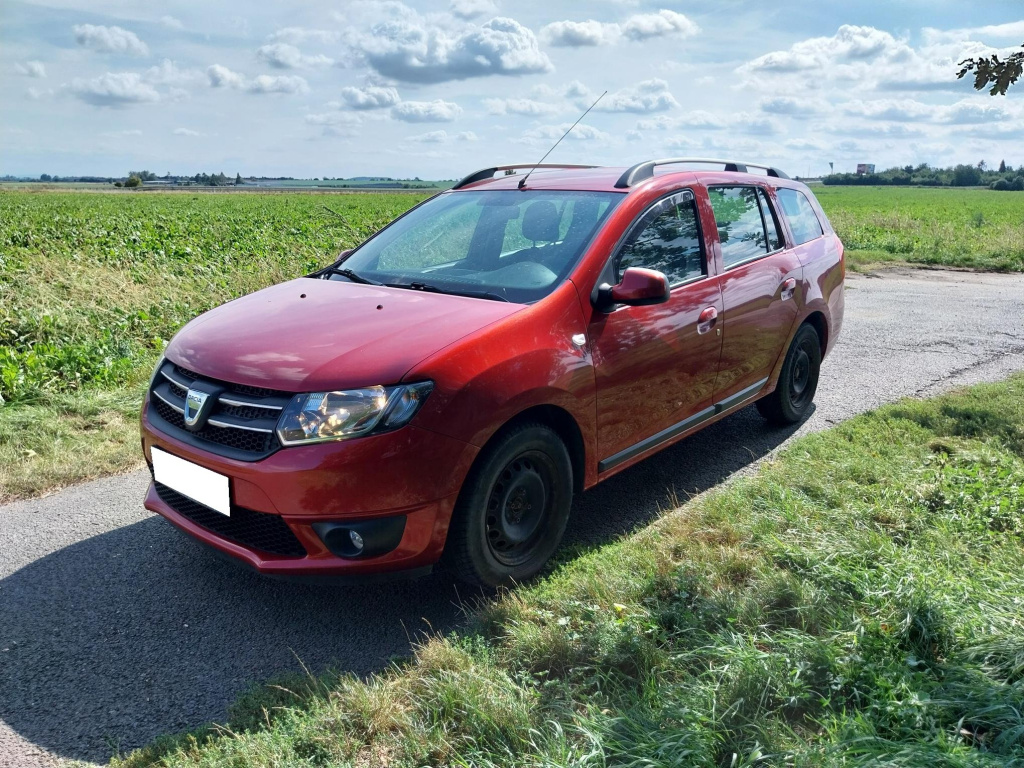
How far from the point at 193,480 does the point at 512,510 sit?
4.29ft

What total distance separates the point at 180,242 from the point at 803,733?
47.9ft

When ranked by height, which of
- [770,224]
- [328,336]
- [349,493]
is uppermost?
[770,224]

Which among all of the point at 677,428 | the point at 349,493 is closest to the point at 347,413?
the point at 349,493

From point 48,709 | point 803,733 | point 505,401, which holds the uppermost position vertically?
point 505,401

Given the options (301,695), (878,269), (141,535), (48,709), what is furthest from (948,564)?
(878,269)

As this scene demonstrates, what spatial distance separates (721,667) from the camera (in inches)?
99.2

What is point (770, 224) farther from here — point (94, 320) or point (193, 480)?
point (94, 320)

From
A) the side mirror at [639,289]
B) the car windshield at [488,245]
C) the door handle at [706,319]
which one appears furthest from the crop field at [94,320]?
the door handle at [706,319]

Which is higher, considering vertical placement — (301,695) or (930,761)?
(930,761)

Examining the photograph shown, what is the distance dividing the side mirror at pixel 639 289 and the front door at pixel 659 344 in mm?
103

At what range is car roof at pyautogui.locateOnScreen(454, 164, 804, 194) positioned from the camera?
426 cm

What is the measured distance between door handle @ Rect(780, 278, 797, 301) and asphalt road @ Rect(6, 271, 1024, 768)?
3.26ft

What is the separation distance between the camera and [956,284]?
13.7 meters

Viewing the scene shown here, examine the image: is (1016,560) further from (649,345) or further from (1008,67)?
(1008,67)
